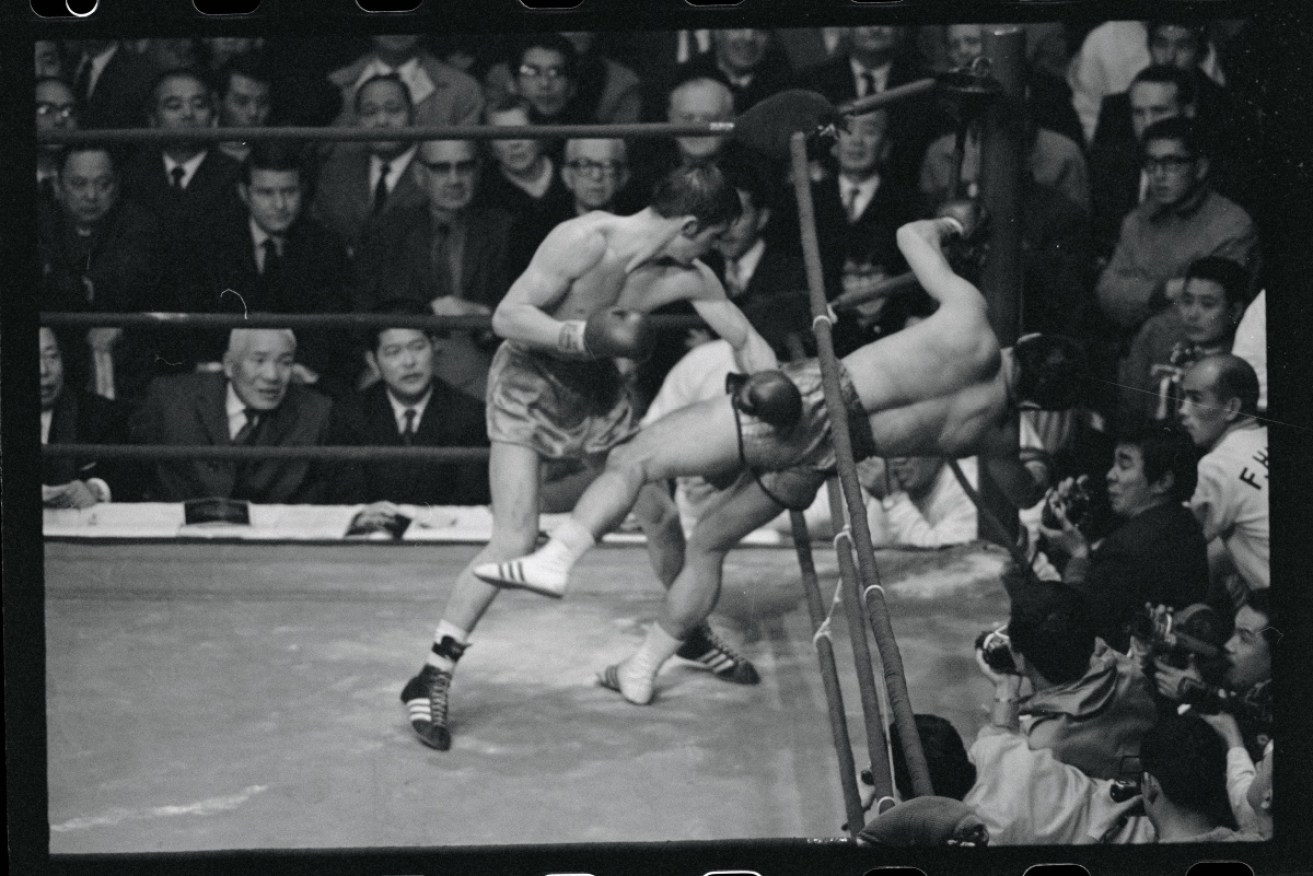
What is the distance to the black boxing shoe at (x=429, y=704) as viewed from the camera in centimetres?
312

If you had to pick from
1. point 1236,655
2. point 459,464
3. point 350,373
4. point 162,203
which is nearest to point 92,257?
point 162,203

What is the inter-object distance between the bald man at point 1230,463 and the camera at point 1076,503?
0.63 ft

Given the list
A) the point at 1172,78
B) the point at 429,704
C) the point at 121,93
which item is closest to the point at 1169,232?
the point at 1172,78

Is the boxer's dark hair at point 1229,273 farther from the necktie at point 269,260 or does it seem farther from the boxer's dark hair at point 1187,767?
the necktie at point 269,260

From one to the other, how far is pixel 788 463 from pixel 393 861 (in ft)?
3.24

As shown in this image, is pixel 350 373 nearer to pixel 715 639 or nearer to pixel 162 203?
pixel 162 203

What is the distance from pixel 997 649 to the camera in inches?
124

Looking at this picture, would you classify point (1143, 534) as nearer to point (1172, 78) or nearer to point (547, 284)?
point (1172, 78)

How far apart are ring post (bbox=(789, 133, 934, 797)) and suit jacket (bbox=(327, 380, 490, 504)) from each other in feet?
2.10

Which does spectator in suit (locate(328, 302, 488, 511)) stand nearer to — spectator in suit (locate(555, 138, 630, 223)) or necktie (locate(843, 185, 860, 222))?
spectator in suit (locate(555, 138, 630, 223))

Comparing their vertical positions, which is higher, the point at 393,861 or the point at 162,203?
the point at 162,203

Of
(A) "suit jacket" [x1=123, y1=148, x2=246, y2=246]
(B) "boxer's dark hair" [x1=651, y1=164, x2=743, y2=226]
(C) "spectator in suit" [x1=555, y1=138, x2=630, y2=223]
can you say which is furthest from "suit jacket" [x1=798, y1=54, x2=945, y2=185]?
(A) "suit jacket" [x1=123, y1=148, x2=246, y2=246]

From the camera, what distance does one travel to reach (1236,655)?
3.15m

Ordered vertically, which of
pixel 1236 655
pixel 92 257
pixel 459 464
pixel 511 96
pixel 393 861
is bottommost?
pixel 393 861
